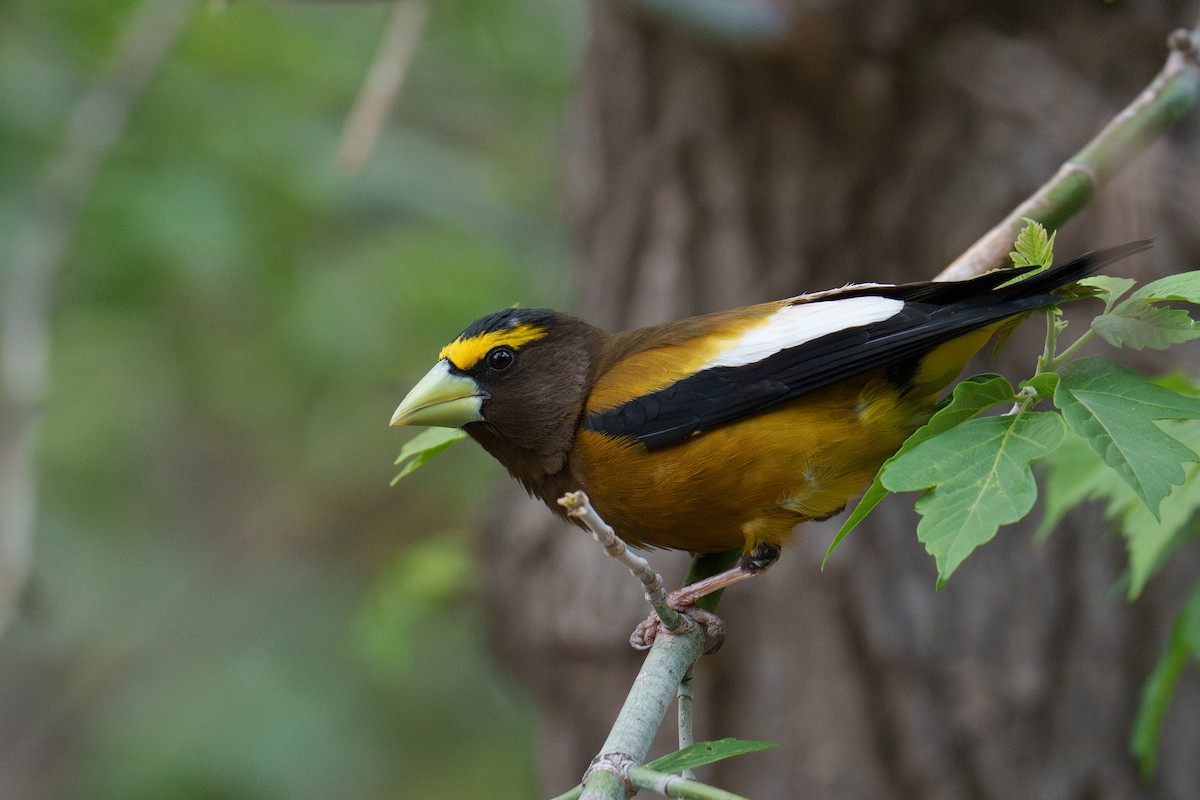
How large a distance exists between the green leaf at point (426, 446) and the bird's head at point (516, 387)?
0.86 ft

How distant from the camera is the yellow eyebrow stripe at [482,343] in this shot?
3.33 metres

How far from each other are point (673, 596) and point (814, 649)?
2356mm

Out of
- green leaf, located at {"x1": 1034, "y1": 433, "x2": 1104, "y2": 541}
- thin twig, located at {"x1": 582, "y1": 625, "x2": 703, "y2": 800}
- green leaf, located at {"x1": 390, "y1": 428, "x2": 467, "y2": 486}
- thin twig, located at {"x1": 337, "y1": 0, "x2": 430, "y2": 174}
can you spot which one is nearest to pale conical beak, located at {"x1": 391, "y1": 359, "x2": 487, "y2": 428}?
green leaf, located at {"x1": 390, "y1": 428, "x2": 467, "y2": 486}

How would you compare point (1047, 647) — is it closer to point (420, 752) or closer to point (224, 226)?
point (224, 226)

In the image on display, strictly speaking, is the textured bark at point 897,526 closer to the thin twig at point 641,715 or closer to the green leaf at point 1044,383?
the thin twig at point 641,715

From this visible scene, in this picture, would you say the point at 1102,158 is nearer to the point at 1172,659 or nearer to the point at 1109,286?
the point at 1109,286

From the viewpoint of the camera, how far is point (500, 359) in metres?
3.41

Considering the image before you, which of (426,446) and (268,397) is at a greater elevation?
(268,397)

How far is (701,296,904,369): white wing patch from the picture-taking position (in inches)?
113

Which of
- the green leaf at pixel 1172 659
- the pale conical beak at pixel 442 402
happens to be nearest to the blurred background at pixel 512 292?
the pale conical beak at pixel 442 402

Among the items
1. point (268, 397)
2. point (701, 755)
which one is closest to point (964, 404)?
point (701, 755)

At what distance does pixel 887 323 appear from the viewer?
2.81 m

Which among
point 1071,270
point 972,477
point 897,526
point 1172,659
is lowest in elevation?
point 1172,659

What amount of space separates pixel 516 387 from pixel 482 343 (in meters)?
0.16
